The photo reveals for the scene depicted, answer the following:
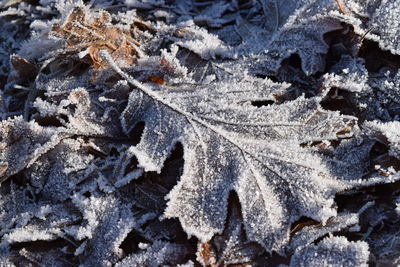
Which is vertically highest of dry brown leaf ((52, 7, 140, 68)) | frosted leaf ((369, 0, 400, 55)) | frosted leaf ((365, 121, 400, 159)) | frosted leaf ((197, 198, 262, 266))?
frosted leaf ((369, 0, 400, 55))

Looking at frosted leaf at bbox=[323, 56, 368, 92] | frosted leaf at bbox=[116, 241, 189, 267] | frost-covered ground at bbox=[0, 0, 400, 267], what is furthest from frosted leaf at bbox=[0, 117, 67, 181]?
frosted leaf at bbox=[323, 56, 368, 92]

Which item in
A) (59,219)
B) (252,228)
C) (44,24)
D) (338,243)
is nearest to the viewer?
(338,243)

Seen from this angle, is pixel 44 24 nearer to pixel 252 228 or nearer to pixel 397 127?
pixel 252 228

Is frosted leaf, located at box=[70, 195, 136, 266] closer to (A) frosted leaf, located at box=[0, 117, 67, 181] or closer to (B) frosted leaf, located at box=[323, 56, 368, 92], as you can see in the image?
(A) frosted leaf, located at box=[0, 117, 67, 181]

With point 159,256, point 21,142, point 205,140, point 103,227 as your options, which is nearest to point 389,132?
point 205,140

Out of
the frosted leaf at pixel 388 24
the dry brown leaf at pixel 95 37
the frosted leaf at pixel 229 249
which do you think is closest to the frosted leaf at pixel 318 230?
the frosted leaf at pixel 229 249

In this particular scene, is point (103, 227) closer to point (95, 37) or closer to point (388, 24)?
point (95, 37)

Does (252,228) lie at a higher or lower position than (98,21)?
lower

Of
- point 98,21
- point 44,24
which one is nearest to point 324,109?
point 98,21
